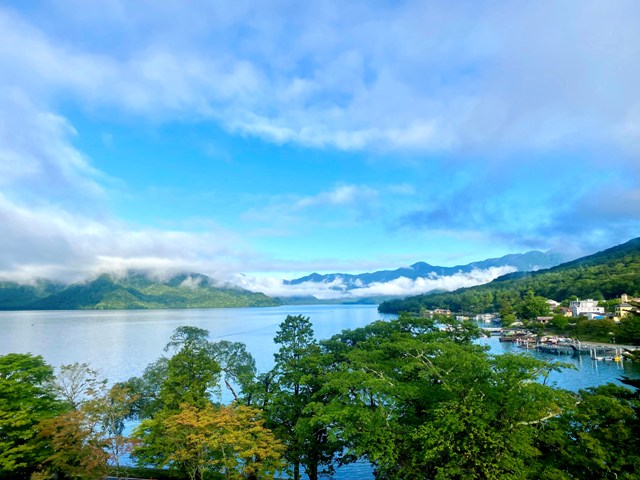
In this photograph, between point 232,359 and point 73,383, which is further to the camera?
point 232,359

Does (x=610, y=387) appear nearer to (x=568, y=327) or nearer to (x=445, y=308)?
(x=568, y=327)

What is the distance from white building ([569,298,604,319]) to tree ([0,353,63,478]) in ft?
414

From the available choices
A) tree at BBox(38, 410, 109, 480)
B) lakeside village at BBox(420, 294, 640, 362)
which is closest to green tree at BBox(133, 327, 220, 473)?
tree at BBox(38, 410, 109, 480)

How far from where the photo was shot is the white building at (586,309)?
107m

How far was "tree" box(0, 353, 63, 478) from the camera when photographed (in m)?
19.5

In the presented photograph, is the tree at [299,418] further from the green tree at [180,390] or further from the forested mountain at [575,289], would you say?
the forested mountain at [575,289]

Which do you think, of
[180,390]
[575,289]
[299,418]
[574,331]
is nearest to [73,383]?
[180,390]

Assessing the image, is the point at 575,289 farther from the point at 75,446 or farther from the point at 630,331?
the point at 75,446

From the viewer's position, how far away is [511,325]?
122000mm

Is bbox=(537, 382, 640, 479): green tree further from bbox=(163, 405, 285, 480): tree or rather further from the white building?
the white building

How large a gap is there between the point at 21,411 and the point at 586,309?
13634 centimetres

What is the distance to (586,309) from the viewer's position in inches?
4488

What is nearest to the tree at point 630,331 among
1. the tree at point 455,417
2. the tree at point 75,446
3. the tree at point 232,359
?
the tree at point 455,417

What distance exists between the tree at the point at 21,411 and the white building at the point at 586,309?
126166 millimetres
